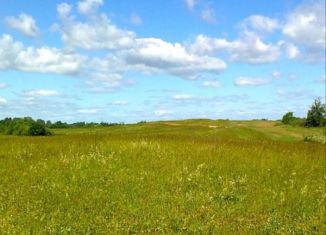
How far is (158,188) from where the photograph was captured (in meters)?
14.4

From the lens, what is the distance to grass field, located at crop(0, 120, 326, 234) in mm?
11797

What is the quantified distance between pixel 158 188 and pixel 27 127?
46.4m

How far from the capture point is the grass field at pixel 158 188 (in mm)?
11797

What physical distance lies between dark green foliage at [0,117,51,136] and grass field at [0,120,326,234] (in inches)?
1502

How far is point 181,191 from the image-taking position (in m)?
14.1

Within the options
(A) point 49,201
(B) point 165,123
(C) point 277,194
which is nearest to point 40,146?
(A) point 49,201

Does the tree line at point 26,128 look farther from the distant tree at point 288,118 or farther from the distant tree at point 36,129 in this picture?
the distant tree at point 288,118

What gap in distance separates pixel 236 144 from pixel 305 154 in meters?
3.05

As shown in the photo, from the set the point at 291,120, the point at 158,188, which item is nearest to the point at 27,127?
the point at 158,188

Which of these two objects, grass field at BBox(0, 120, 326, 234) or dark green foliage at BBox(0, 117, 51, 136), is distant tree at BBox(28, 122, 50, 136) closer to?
dark green foliage at BBox(0, 117, 51, 136)

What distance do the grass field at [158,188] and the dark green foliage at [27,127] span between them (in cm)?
3814

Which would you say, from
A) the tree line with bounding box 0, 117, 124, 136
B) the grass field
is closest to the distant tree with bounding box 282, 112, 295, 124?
the tree line with bounding box 0, 117, 124, 136

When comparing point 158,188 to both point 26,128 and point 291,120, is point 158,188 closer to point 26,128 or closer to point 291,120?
point 26,128

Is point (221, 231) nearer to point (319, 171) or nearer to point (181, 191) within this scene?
point (181, 191)
